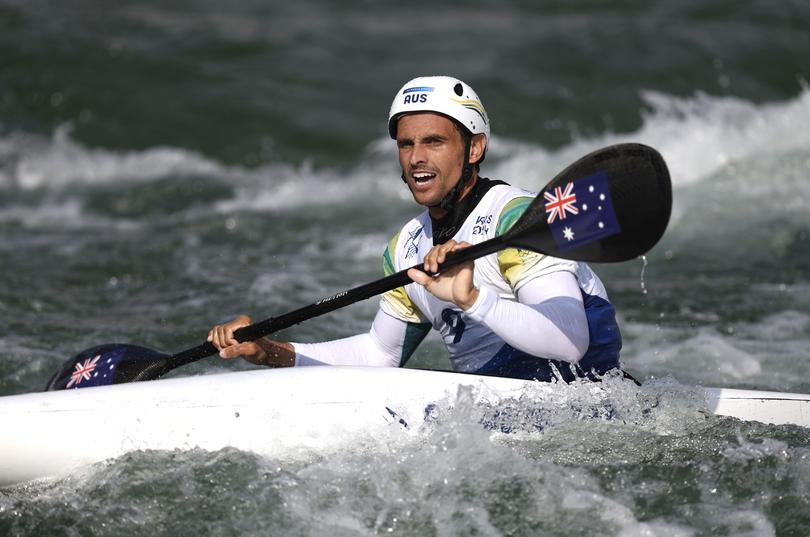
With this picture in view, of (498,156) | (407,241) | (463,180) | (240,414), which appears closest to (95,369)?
(240,414)

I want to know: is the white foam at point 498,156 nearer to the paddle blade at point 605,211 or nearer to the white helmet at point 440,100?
the white helmet at point 440,100

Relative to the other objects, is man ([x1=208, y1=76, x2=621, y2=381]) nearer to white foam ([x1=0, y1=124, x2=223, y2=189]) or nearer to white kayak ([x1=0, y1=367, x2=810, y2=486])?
white kayak ([x1=0, y1=367, x2=810, y2=486])

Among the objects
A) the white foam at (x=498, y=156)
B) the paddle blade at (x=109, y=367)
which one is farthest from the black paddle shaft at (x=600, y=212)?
the white foam at (x=498, y=156)

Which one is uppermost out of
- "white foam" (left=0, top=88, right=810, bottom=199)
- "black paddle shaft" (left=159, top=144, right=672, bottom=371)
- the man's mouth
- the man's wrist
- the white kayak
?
"white foam" (left=0, top=88, right=810, bottom=199)

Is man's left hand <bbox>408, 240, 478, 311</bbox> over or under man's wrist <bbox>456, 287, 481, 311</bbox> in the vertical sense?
over

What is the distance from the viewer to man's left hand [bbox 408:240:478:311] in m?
3.89

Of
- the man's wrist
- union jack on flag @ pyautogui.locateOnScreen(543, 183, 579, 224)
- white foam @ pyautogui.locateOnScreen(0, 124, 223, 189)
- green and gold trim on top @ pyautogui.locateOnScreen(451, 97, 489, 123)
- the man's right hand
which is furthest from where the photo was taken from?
white foam @ pyautogui.locateOnScreen(0, 124, 223, 189)

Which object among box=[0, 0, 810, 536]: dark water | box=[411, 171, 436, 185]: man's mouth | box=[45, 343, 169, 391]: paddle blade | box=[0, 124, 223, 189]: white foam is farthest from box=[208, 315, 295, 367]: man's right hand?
box=[0, 124, 223, 189]: white foam

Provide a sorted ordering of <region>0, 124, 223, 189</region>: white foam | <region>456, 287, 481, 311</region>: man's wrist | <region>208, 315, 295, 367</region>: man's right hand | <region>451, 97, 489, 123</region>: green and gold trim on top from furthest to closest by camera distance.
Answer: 1. <region>0, 124, 223, 189</region>: white foam
2. <region>208, 315, 295, 367</region>: man's right hand
3. <region>451, 97, 489, 123</region>: green and gold trim on top
4. <region>456, 287, 481, 311</region>: man's wrist

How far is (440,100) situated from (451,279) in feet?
2.72

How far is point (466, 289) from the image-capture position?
388 centimetres

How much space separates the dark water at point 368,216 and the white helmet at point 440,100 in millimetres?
1236

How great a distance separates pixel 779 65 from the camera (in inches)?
497

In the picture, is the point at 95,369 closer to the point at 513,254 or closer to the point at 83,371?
the point at 83,371
